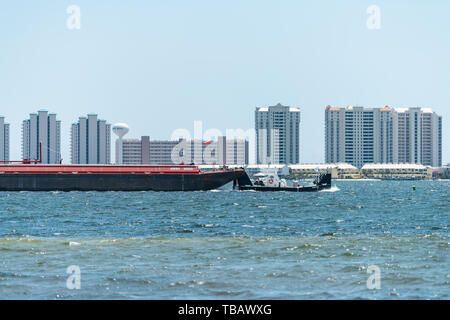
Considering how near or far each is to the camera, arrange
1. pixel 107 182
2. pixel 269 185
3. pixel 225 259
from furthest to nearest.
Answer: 1. pixel 107 182
2. pixel 269 185
3. pixel 225 259

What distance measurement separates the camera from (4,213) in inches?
2170

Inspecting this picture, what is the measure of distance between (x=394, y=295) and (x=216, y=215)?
3401cm

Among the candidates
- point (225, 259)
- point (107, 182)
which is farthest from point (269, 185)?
point (225, 259)

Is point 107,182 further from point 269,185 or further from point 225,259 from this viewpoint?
point 225,259

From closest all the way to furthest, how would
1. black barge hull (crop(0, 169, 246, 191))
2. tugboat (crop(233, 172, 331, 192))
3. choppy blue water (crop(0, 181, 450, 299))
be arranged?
1. choppy blue water (crop(0, 181, 450, 299))
2. tugboat (crop(233, 172, 331, 192))
3. black barge hull (crop(0, 169, 246, 191))

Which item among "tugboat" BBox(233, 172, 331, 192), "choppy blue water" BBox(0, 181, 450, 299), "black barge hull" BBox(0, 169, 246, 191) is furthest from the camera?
"black barge hull" BBox(0, 169, 246, 191)

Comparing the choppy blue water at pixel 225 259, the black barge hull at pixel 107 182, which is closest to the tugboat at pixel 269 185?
the black barge hull at pixel 107 182

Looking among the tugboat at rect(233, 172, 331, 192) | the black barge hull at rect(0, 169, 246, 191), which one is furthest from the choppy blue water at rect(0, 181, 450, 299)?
the black barge hull at rect(0, 169, 246, 191)

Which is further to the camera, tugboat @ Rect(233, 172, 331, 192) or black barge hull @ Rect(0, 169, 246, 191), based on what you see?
black barge hull @ Rect(0, 169, 246, 191)

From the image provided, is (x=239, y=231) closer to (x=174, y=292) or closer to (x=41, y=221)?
(x=41, y=221)

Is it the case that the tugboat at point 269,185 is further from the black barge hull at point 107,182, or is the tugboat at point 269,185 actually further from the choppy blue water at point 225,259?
the choppy blue water at point 225,259

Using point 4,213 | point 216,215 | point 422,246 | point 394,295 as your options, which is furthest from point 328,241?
point 4,213

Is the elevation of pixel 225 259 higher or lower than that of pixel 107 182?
higher

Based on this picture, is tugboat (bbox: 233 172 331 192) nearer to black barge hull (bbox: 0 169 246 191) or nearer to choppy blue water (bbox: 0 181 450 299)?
black barge hull (bbox: 0 169 246 191)
